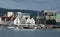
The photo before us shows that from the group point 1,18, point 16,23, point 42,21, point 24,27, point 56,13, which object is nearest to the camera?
point 24,27

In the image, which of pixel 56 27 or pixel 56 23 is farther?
pixel 56 23

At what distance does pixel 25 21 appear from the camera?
52094 mm

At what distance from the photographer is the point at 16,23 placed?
50812 mm

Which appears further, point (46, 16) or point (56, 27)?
point (46, 16)

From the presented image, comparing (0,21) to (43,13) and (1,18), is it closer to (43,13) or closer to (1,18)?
(1,18)

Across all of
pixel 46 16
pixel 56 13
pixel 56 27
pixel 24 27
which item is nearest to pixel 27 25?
pixel 24 27

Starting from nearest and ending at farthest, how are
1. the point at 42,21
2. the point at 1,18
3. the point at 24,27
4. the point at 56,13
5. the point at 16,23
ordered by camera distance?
the point at 24,27
the point at 16,23
the point at 42,21
the point at 1,18
the point at 56,13

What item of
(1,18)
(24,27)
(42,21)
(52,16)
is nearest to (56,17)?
(52,16)

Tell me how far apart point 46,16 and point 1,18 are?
A: 8.26 m

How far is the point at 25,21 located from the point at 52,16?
9146 millimetres

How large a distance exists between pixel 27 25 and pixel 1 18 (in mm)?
11951

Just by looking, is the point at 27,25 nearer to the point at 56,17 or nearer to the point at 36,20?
the point at 36,20

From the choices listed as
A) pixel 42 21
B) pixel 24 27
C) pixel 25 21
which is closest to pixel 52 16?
pixel 42 21

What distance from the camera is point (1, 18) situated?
59.2m
